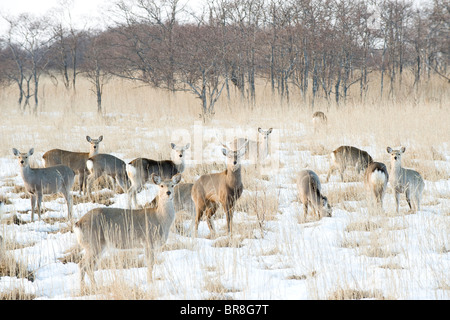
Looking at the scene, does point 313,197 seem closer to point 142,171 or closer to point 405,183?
point 405,183

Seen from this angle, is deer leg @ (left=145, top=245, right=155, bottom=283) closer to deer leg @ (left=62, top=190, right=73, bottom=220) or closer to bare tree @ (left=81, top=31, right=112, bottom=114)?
deer leg @ (left=62, top=190, right=73, bottom=220)

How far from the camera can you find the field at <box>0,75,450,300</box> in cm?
435

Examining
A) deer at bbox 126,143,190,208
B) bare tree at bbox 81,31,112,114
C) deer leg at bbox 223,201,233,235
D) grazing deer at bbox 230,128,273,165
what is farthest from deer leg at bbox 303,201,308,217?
bare tree at bbox 81,31,112,114

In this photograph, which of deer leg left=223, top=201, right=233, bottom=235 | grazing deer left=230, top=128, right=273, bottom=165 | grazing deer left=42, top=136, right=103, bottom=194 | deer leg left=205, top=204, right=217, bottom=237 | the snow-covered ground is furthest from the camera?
grazing deer left=230, top=128, right=273, bottom=165

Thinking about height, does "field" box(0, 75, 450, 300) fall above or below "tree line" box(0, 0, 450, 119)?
below

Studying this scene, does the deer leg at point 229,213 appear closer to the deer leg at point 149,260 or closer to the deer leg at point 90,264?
the deer leg at point 149,260

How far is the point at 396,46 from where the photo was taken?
23.2 m

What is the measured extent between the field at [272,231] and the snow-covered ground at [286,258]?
0.02 metres

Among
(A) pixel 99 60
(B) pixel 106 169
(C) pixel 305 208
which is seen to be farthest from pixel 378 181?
(A) pixel 99 60

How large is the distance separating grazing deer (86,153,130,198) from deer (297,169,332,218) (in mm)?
3026

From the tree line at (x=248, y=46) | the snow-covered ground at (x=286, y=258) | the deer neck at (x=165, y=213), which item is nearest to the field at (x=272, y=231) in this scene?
the snow-covered ground at (x=286, y=258)

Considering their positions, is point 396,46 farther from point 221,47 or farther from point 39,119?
point 39,119
